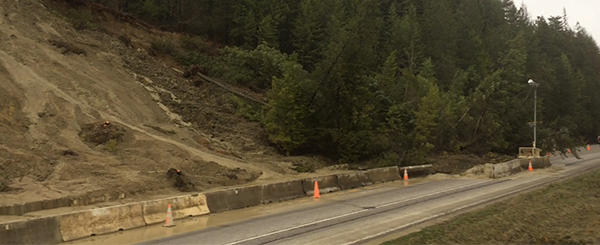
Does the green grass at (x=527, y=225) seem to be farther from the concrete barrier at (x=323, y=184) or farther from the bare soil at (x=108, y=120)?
the bare soil at (x=108, y=120)

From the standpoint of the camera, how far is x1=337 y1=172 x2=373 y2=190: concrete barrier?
824 inches

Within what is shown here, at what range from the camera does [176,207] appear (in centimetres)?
1423

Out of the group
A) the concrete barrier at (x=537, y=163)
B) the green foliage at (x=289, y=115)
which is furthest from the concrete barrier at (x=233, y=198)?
the concrete barrier at (x=537, y=163)

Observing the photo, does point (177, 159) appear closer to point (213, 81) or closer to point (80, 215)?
point (80, 215)

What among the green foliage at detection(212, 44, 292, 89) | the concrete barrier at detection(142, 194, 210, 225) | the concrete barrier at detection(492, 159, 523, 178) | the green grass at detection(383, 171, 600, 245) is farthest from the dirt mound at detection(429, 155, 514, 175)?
the concrete barrier at detection(142, 194, 210, 225)

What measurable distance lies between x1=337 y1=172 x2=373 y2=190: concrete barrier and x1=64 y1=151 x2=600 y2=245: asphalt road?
59 cm

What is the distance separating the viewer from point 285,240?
37.4ft

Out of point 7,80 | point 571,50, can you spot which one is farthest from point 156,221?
point 571,50

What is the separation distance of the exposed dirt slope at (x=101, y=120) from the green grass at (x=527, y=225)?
10.5m

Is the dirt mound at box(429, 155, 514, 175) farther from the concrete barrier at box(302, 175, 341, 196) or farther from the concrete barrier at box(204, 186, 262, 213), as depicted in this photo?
the concrete barrier at box(204, 186, 262, 213)

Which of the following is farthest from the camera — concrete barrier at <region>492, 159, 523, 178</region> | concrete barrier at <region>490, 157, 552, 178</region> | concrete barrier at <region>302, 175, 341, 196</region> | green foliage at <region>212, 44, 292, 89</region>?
green foliage at <region>212, 44, 292, 89</region>

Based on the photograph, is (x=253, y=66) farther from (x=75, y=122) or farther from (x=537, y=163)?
(x=537, y=163)

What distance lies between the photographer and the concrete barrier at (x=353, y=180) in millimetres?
20938

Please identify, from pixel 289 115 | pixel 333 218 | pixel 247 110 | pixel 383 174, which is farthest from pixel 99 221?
pixel 247 110
